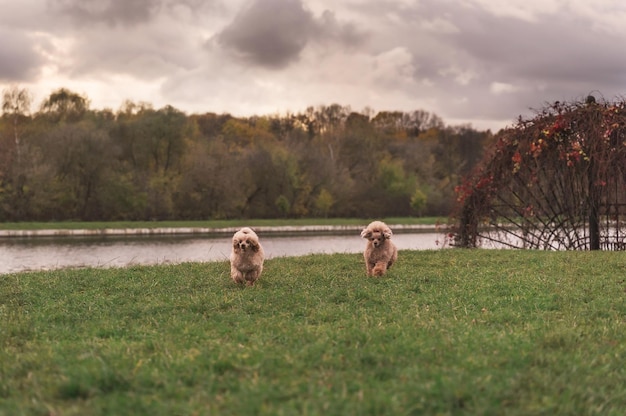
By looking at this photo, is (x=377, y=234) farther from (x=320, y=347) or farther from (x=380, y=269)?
(x=320, y=347)

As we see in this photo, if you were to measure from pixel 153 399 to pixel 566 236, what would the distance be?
55.1ft

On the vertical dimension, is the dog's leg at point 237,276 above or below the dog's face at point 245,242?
below

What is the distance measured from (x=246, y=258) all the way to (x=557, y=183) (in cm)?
1258

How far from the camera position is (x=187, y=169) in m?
66.4

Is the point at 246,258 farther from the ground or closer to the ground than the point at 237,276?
farther from the ground

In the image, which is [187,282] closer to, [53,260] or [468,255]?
[468,255]

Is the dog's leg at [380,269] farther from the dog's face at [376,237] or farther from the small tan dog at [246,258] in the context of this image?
the small tan dog at [246,258]

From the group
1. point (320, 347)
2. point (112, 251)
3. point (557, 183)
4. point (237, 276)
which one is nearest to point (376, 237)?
point (237, 276)

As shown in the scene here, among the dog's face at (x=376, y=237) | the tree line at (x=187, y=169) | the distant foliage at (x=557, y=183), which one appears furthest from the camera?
the tree line at (x=187, y=169)

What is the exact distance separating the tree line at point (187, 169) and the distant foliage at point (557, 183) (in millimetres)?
47222

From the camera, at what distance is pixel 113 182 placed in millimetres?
59906

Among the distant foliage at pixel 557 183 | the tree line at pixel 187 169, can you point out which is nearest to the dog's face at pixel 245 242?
the distant foliage at pixel 557 183

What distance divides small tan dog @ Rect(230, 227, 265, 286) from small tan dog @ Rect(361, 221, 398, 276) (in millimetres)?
2140

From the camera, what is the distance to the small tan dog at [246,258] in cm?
1001
